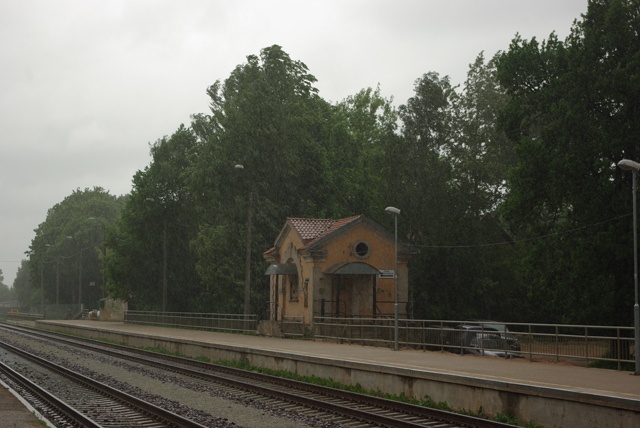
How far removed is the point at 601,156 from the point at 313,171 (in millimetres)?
31325

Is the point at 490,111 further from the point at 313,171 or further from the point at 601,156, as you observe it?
the point at 601,156

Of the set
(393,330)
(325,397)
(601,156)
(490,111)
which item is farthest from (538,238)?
(490,111)

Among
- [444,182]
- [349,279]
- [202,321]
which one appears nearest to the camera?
[349,279]

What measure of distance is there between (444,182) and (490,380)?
4266cm

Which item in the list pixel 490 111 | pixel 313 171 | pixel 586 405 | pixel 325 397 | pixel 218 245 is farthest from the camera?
pixel 490 111

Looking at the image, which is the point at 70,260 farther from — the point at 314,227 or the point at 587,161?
the point at 587,161

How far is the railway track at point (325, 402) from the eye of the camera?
14.9m

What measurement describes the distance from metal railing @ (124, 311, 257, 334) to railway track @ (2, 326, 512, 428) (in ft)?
49.0

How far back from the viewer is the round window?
38844mm

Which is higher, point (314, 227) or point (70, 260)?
point (70, 260)

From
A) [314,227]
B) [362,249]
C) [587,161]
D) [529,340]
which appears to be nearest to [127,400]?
[529,340]

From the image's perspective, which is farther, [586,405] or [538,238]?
[538,238]

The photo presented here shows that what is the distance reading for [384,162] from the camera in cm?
6181

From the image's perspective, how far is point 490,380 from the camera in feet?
52.1
